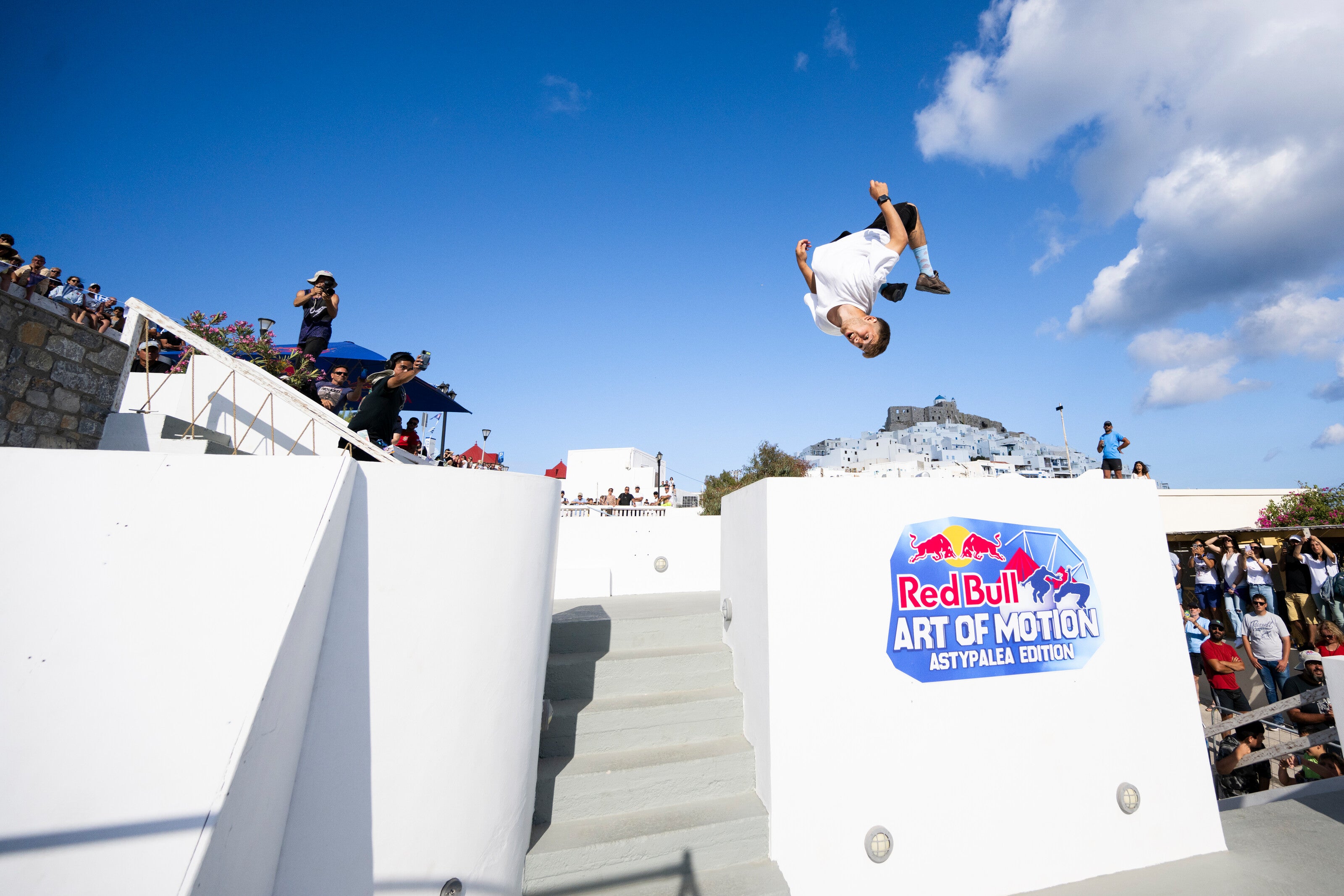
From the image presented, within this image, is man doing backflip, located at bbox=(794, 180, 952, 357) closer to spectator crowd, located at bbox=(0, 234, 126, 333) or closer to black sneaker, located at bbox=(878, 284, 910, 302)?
black sneaker, located at bbox=(878, 284, 910, 302)

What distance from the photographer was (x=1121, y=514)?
4.79 metres

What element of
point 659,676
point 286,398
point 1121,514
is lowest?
point 659,676

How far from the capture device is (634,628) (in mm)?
5203

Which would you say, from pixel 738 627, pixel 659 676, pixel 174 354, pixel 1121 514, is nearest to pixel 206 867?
pixel 659 676

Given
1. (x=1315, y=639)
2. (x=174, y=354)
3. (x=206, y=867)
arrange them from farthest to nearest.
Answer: (x=174, y=354), (x=1315, y=639), (x=206, y=867)

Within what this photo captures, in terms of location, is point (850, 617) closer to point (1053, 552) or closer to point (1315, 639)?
point (1053, 552)

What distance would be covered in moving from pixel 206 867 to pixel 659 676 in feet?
10.8

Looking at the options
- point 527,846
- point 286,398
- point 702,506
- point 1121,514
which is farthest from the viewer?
point 702,506

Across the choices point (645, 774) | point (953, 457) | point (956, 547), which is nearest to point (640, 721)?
point (645, 774)

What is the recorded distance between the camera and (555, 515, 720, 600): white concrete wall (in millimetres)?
8039

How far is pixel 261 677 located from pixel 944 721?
436 centimetres

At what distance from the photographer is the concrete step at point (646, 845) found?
3.32 meters

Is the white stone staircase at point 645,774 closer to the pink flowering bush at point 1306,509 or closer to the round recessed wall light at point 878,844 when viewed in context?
the round recessed wall light at point 878,844

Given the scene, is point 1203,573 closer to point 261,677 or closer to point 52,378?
point 261,677
